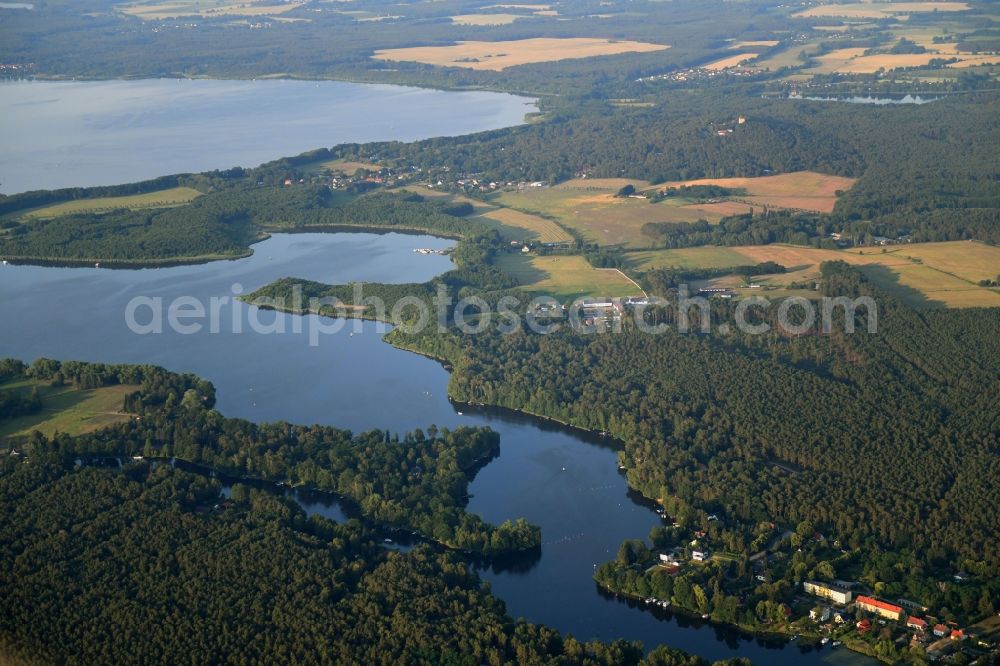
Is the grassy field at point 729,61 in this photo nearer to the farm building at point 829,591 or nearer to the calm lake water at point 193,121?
the calm lake water at point 193,121

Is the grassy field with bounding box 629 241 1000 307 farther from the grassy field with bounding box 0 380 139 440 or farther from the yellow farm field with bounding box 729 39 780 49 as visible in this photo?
the yellow farm field with bounding box 729 39 780 49

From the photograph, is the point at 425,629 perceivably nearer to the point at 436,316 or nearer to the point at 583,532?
the point at 583,532

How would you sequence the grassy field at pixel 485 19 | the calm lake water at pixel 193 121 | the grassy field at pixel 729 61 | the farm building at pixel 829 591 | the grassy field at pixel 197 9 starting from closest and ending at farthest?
1. the farm building at pixel 829 591
2. the calm lake water at pixel 193 121
3. the grassy field at pixel 729 61
4. the grassy field at pixel 485 19
5. the grassy field at pixel 197 9

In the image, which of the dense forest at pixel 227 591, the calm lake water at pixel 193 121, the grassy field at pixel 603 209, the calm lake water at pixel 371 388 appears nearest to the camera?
the dense forest at pixel 227 591

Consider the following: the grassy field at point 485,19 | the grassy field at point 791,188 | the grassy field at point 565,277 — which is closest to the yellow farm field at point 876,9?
the grassy field at point 485,19

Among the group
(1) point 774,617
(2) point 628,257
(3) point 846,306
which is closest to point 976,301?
(3) point 846,306
